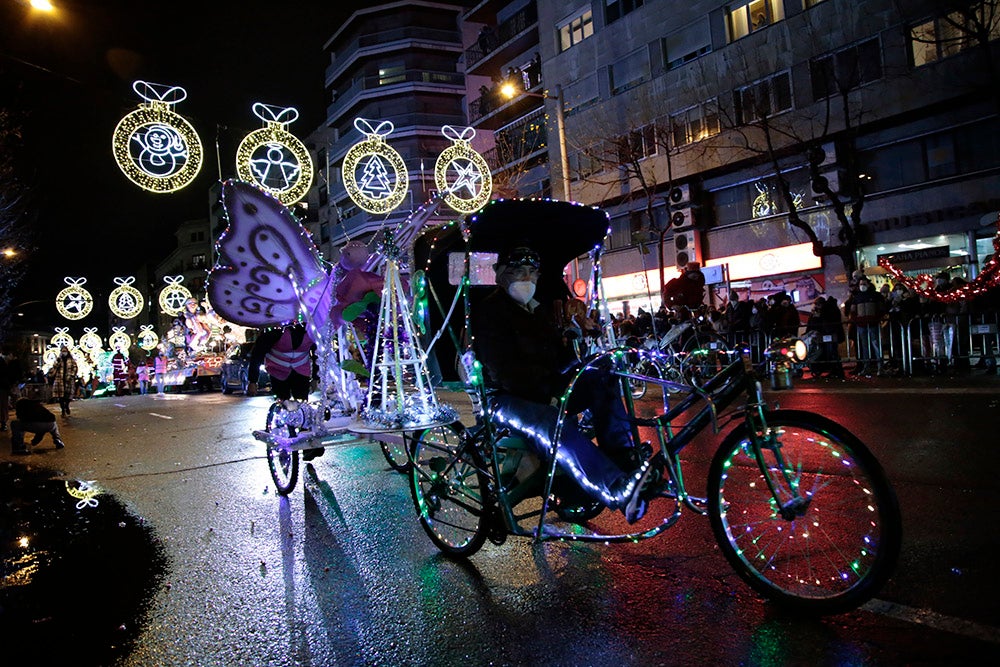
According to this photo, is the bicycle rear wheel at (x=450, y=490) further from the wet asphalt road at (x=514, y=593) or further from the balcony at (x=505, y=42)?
the balcony at (x=505, y=42)

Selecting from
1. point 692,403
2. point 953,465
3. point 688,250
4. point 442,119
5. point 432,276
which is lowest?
point 953,465

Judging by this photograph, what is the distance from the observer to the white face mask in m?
4.01

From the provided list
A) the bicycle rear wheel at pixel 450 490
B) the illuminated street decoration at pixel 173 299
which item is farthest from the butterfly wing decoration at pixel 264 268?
the illuminated street decoration at pixel 173 299

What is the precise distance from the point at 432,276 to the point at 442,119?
159ft

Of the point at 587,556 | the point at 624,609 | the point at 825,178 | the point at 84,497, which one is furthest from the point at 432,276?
the point at 825,178

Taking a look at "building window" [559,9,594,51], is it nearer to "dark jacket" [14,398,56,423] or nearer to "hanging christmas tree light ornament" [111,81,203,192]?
"hanging christmas tree light ornament" [111,81,203,192]

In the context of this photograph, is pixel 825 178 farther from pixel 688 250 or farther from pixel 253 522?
pixel 253 522

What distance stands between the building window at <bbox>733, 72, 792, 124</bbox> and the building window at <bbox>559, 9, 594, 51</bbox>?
391 inches

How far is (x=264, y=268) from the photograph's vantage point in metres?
6.79

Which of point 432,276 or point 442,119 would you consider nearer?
point 432,276

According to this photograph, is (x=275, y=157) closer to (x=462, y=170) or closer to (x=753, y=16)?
(x=462, y=170)

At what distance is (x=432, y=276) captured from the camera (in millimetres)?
6164

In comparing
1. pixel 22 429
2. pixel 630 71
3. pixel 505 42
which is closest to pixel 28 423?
pixel 22 429

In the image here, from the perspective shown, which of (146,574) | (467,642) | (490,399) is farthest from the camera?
(146,574)
